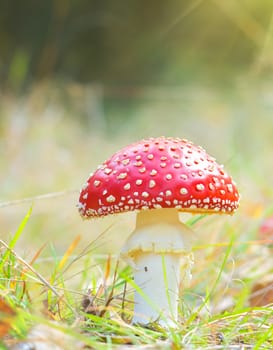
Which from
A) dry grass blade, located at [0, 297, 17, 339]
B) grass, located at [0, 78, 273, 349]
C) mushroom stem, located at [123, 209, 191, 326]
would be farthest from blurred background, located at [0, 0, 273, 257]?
dry grass blade, located at [0, 297, 17, 339]

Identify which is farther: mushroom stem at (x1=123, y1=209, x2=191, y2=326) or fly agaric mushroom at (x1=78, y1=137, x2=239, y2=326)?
mushroom stem at (x1=123, y1=209, x2=191, y2=326)

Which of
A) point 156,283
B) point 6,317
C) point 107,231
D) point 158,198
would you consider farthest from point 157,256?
point 107,231

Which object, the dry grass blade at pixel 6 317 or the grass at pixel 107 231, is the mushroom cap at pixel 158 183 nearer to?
the grass at pixel 107 231

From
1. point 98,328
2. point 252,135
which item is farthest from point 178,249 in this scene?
point 252,135

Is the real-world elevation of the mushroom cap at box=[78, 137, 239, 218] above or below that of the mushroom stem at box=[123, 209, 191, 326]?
above

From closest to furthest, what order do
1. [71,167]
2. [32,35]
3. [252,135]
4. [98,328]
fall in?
[98,328] → [71,167] → [252,135] → [32,35]

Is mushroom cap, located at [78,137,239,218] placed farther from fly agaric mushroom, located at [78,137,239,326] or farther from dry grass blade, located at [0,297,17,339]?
dry grass blade, located at [0,297,17,339]

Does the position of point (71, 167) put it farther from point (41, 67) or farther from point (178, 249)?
point (178, 249)
